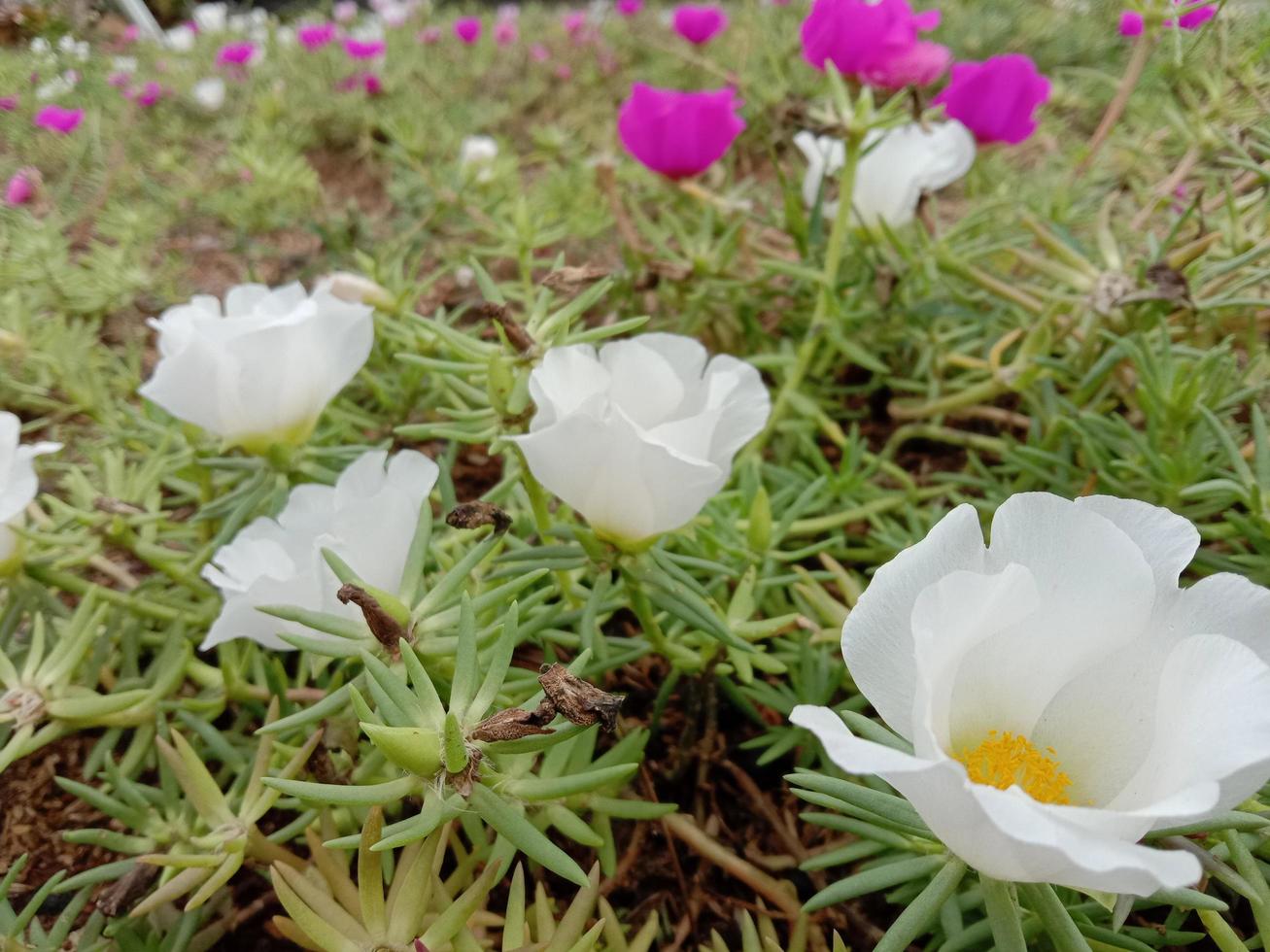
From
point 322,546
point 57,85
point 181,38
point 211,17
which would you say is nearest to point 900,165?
point 322,546

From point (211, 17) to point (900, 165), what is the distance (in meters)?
3.33

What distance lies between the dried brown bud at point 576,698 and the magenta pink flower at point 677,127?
1.03 m

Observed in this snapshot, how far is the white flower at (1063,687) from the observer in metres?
0.44

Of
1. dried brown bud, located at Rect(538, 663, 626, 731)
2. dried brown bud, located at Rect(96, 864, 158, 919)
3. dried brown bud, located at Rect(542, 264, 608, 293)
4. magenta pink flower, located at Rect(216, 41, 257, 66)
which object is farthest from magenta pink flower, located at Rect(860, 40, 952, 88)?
magenta pink flower, located at Rect(216, 41, 257, 66)

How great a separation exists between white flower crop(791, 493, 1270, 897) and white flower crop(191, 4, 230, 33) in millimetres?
3271

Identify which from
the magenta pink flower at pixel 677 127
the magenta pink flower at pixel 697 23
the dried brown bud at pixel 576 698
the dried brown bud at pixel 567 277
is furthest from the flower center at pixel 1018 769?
the magenta pink flower at pixel 697 23

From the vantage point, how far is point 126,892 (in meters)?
0.81

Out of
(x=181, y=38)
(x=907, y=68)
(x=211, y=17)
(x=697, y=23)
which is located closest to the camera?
(x=907, y=68)

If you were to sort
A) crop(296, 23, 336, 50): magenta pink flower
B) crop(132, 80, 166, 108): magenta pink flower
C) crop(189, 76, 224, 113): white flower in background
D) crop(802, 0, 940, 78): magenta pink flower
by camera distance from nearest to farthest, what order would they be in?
crop(802, 0, 940, 78): magenta pink flower < crop(132, 80, 166, 108): magenta pink flower < crop(189, 76, 224, 113): white flower in background < crop(296, 23, 336, 50): magenta pink flower

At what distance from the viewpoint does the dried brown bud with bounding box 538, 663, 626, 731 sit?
1.91 ft

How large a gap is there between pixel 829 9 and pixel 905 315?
515 millimetres

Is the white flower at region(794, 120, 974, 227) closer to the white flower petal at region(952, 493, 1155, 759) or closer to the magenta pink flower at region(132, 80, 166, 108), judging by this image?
the white flower petal at region(952, 493, 1155, 759)

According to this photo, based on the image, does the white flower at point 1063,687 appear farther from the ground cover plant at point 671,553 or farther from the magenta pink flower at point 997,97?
the magenta pink flower at point 997,97

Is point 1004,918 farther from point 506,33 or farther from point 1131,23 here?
point 506,33
